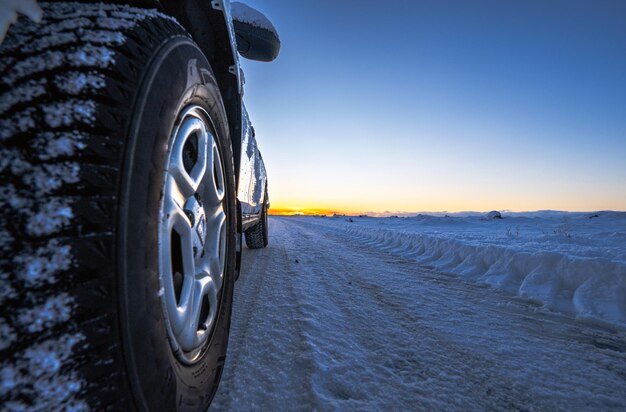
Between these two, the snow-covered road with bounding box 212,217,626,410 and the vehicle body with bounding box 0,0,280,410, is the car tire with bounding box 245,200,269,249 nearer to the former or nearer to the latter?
the snow-covered road with bounding box 212,217,626,410

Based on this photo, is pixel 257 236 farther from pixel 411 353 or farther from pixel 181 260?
pixel 181 260

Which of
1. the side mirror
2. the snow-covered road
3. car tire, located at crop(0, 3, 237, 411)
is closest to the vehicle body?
car tire, located at crop(0, 3, 237, 411)

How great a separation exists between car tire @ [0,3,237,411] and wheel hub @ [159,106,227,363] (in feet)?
0.08

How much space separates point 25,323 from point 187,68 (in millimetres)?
711

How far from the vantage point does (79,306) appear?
0.50 meters

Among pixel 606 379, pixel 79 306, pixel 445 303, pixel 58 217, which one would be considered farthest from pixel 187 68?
pixel 445 303

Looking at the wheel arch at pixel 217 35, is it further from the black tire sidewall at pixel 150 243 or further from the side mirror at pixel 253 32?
the side mirror at pixel 253 32

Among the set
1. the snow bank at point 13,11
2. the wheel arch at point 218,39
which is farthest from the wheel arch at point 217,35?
the snow bank at point 13,11

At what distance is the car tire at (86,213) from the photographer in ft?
1.50

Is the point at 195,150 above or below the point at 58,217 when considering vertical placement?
above

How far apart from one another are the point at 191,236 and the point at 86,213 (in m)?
0.37

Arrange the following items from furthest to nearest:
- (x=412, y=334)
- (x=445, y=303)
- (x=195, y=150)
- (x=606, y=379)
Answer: (x=445, y=303) < (x=412, y=334) < (x=606, y=379) < (x=195, y=150)

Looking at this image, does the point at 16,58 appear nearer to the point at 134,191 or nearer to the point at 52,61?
the point at 52,61

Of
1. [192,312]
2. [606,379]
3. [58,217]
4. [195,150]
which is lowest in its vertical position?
[606,379]
